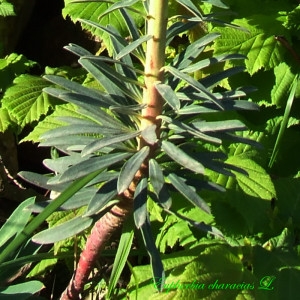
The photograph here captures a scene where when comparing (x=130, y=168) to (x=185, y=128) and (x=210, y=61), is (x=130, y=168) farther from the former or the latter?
(x=210, y=61)

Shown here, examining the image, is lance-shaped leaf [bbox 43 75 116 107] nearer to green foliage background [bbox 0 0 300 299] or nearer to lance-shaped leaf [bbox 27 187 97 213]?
lance-shaped leaf [bbox 27 187 97 213]

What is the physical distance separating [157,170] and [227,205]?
611 mm

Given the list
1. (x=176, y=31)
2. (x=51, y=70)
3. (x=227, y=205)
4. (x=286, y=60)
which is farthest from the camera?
(x=51, y=70)

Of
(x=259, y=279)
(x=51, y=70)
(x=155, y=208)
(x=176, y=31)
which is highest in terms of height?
(x=176, y=31)

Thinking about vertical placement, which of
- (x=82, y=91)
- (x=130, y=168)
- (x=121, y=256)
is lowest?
(x=121, y=256)

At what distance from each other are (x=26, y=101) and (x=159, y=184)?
3.08ft

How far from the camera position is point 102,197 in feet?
3.50

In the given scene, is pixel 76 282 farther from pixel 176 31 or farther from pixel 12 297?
pixel 176 31

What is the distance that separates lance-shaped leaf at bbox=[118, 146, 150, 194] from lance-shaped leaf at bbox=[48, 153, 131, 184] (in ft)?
0.10

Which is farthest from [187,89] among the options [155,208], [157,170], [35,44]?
[35,44]

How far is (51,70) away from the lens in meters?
2.01

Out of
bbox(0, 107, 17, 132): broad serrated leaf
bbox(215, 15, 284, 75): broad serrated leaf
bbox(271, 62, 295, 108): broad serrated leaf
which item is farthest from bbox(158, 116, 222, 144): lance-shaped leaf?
bbox(0, 107, 17, 132): broad serrated leaf

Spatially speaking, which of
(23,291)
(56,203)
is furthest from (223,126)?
(23,291)

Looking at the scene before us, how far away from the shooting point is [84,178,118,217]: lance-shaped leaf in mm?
1046
